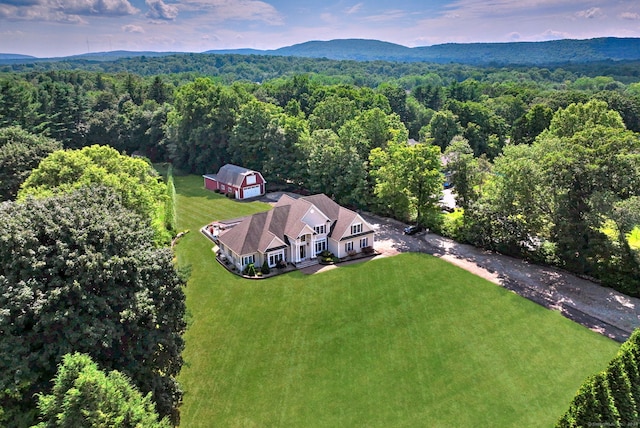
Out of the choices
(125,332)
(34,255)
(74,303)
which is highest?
(34,255)

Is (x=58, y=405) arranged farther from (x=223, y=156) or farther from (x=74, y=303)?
(x=223, y=156)

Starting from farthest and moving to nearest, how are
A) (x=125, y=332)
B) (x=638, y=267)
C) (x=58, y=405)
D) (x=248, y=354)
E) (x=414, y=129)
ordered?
(x=414, y=129), (x=638, y=267), (x=248, y=354), (x=125, y=332), (x=58, y=405)

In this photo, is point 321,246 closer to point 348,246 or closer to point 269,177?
point 348,246

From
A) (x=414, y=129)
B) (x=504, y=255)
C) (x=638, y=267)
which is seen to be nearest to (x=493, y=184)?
(x=504, y=255)

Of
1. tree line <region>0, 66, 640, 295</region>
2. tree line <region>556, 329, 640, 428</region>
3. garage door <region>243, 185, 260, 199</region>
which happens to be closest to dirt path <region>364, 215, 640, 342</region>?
tree line <region>0, 66, 640, 295</region>

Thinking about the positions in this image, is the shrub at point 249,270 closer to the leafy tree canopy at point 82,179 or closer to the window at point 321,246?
the window at point 321,246

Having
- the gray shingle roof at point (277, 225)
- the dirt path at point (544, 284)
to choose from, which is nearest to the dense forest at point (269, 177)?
the dirt path at point (544, 284)

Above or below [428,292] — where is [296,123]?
above
